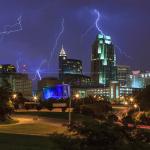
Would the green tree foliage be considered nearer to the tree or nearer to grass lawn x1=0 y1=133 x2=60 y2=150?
grass lawn x1=0 y1=133 x2=60 y2=150

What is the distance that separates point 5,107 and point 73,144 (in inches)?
1754

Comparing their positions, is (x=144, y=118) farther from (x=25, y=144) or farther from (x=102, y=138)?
(x=102, y=138)

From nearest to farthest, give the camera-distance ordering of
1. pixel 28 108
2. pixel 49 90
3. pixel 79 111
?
pixel 79 111 < pixel 28 108 < pixel 49 90

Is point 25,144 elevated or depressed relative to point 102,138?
depressed

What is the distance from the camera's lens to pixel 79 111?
259ft

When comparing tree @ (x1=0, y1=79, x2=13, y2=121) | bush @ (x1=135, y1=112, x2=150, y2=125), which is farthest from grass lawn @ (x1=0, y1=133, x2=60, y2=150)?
bush @ (x1=135, y1=112, x2=150, y2=125)

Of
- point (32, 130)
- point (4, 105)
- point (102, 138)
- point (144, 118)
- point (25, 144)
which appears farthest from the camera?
point (144, 118)

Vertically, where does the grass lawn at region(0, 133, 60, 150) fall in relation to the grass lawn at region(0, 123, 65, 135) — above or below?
below

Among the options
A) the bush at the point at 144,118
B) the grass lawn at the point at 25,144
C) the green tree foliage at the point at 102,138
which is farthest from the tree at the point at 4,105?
the green tree foliage at the point at 102,138

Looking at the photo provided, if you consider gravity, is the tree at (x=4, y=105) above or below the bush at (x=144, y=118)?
above

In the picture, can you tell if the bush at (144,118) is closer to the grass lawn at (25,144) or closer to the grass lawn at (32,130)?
the grass lawn at (32,130)

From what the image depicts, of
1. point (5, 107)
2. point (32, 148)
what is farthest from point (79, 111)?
point (32, 148)

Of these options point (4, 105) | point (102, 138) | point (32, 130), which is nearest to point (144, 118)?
point (4, 105)

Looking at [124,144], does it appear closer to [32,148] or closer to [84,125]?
[84,125]
